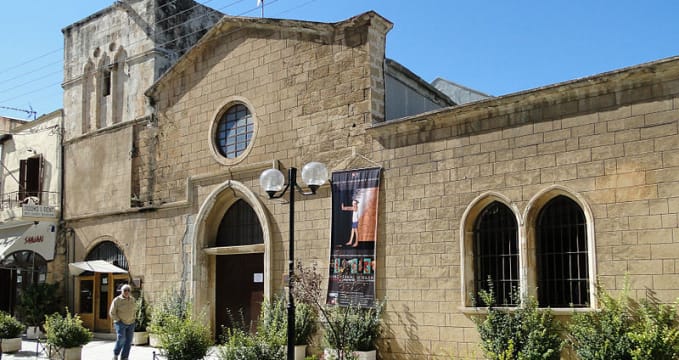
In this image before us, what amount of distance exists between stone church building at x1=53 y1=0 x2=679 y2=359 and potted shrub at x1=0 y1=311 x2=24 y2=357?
2.32 meters

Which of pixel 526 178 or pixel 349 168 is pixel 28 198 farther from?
pixel 526 178

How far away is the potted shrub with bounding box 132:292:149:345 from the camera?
16781 mm

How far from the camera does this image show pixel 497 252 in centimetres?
1181

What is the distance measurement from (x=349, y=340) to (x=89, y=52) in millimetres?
13365

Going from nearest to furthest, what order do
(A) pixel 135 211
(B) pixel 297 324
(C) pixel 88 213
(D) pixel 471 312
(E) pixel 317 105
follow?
(D) pixel 471 312 → (B) pixel 297 324 → (E) pixel 317 105 → (A) pixel 135 211 → (C) pixel 88 213

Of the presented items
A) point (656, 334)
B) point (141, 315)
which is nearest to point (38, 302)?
point (141, 315)

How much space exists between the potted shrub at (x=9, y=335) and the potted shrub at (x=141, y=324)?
2.65 m

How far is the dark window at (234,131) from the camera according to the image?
625 inches

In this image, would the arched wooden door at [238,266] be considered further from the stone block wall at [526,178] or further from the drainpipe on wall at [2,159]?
the drainpipe on wall at [2,159]

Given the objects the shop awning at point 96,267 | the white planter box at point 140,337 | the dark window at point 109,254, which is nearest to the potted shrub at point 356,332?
the white planter box at point 140,337

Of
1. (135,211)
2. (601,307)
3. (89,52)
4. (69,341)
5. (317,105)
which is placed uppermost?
(89,52)

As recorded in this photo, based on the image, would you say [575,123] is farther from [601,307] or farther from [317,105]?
[317,105]

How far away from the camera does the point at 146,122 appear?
18312 millimetres

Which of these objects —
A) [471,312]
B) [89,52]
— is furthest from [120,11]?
[471,312]
